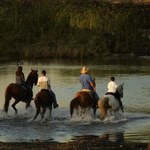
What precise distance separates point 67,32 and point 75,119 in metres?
40.0

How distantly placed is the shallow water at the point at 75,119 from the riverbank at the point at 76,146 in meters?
0.94

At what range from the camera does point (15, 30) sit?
219 ft

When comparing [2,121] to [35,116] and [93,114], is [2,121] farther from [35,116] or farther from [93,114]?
[93,114]

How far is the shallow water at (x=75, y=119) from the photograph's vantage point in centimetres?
2348

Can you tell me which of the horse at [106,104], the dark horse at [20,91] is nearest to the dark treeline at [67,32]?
the dark horse at [20,91]

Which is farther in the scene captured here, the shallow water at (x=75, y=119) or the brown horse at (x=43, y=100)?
the brown horse at (x=43, y=100)

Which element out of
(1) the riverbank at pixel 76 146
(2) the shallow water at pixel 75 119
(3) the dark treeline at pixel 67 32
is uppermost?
(3) the dark treeline at pixel 67 32

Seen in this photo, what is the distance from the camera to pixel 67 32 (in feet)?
219

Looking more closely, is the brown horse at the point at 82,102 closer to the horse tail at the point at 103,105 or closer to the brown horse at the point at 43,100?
the horse tail at the point at 103,105

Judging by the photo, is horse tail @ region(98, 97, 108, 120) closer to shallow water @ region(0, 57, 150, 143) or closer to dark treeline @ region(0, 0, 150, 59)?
shallow water @ region(0, 57, 150, 143)

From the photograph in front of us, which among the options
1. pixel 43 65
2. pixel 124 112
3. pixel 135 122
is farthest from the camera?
pixel 43 65

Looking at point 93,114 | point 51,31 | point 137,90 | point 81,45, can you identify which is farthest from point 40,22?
point 93,114

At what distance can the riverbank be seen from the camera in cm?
2045

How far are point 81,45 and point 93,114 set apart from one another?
34356 millimetres
